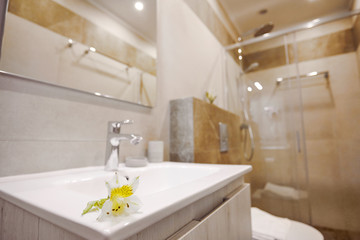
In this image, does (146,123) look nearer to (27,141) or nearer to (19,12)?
(27,141)

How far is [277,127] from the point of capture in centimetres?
198

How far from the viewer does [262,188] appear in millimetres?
1938

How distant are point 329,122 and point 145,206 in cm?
219

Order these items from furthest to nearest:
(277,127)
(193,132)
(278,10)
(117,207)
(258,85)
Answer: (278,10) < (258,85) < (277,127) < (193,132) < (117,207)

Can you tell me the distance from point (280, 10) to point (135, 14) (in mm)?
2041

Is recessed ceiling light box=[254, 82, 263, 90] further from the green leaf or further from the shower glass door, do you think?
the green leaf

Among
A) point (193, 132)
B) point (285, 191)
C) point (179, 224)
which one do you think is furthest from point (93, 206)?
point (285, 191)

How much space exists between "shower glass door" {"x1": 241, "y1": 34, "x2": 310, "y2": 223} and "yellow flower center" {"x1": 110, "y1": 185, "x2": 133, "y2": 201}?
1.96 metres

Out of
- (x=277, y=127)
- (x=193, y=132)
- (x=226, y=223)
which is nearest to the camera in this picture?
(x=226, y=223)

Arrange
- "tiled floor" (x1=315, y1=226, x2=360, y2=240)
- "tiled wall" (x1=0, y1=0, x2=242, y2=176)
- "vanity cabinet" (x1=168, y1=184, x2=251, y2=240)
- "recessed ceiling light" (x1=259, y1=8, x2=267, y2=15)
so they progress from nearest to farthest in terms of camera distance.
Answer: "vanity cabinet" (x1=168, y1=184, x2=251, y2=240) < "tiled wall" (x1=0, y1=0, x2=242, y2=176) < "tiled floor" (x1=315, y1=226, x2=360, y2=240) < "recessed ceiling light" (x1=259, y1=8, x2=267, y2=15)

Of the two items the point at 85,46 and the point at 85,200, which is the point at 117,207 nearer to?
the point at 85,200

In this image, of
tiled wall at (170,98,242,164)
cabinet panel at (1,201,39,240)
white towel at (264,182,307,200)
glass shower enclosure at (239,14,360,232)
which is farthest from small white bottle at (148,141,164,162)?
white towel at (264,182,307,200)

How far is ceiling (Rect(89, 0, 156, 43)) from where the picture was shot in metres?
0.90

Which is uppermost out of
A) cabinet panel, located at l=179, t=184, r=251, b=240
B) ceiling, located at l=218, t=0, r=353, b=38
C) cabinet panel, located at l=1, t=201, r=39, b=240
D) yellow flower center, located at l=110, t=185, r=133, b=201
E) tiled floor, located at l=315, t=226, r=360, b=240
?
ceiling, located at l=218, t=0, r=353, b=38
